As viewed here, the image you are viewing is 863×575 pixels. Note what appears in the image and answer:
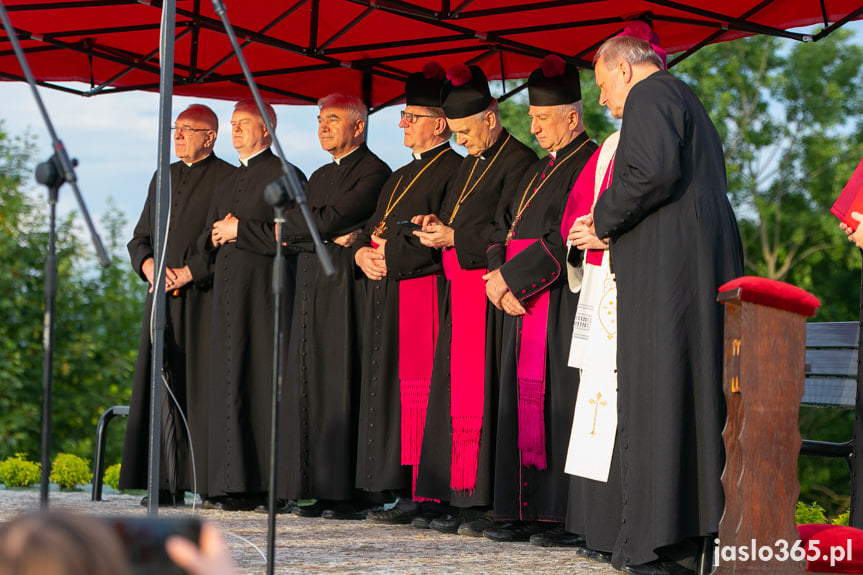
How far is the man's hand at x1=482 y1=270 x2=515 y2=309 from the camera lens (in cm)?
587

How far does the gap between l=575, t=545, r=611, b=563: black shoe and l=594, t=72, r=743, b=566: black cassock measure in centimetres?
37

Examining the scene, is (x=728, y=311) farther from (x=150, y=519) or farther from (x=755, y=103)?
(x=755, y=103)

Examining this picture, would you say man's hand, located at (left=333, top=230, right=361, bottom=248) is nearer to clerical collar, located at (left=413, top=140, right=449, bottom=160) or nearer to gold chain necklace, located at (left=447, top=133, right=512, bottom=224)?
clerical collar, located at (left=413, top=140, right=449, bottom=160)

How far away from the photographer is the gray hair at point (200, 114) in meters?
8.15

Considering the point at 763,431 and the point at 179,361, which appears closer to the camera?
the point at 763,431

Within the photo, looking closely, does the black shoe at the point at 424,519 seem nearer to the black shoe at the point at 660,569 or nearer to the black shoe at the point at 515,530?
the black shoe at the point at 515,530

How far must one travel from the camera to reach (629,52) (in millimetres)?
4961

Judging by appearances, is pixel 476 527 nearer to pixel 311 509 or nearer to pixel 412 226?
pixel 311 509

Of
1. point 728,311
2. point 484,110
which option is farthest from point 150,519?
point 484,110

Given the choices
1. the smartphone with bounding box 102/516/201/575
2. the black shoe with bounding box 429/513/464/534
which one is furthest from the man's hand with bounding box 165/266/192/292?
the smartphone with bounding box 102/516/201/575

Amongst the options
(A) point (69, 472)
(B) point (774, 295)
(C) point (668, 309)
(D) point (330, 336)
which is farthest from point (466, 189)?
(A) point (69, 472)

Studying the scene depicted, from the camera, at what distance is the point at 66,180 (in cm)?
354

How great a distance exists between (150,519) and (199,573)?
0.75 ft

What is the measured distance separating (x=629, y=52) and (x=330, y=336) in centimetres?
302
